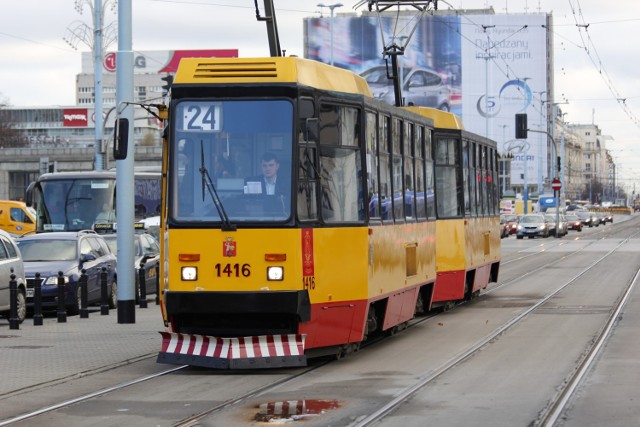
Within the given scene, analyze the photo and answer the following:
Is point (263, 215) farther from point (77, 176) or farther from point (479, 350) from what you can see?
point (77, 176)

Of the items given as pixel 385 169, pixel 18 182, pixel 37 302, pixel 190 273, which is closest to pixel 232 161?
pixel 190 273

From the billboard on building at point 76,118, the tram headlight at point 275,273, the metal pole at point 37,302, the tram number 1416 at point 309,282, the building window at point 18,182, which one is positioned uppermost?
the billboard on building at point 76,118

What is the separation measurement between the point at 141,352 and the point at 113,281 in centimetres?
1000

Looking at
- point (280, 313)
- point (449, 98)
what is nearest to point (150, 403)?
point (280, 313)

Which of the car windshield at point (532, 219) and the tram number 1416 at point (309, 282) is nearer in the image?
the tram number 1416 at point (309, 282)

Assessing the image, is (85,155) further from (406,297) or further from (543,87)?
(406,297)

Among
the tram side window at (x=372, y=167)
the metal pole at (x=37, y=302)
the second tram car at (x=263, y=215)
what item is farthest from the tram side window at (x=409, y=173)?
the metal pole at (x=37, y=302)

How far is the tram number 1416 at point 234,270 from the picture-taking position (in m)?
13.9

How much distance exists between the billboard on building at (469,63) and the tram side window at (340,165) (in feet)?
406

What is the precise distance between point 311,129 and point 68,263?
12.3 metres

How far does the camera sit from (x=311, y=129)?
14.1 m

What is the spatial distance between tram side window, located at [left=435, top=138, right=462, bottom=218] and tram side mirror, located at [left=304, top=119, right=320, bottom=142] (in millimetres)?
8682

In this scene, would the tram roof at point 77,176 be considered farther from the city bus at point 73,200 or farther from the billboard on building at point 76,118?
the billboard on building at point 76,118

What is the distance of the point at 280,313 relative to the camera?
13.8 meters
